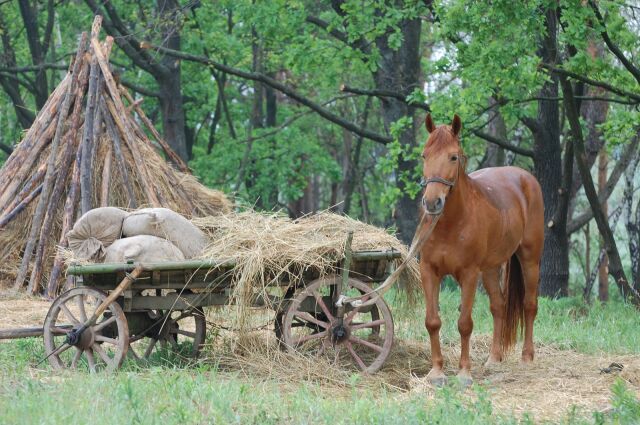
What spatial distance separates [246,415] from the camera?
5684 millimetres

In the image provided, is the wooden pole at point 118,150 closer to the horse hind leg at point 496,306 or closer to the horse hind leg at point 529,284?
the horse hind leg at point 496,306

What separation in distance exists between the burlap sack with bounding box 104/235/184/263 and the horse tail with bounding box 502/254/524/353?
121 inches

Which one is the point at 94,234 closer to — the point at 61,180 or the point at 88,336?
the point at 88,336

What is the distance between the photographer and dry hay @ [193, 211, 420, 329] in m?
7.37

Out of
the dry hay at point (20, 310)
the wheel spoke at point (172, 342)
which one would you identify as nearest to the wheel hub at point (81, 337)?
the wheel spoke at point (172, 342)

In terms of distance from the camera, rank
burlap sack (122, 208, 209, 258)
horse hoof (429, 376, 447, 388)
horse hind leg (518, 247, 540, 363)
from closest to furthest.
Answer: horse hoof (429, 376, 447, 388)
burlap sack (122, 208, 209, 258)
horse hind leg (518, 247, 540, 363)

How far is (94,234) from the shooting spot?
7820 millimetres

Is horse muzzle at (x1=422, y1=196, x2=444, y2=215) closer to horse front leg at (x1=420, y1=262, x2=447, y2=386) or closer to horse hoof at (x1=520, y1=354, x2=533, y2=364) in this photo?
horse front leg at (x1=420, y1=262, x2=447, y2=386)

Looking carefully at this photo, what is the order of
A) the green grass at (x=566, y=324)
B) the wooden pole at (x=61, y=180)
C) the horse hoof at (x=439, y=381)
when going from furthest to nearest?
the wooden pole at (x=61, y=180) → the green grass at (x=566, y=324) → the horse hoof at (x=439, y=381)

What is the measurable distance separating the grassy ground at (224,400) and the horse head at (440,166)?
4.61 ft

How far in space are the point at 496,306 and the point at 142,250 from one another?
129 inches

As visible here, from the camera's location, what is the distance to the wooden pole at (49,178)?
12133 millimetres

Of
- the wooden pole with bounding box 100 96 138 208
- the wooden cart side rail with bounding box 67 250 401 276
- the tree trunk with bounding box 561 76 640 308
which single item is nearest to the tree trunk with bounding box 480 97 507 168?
the tree trunk with bounding box 561 76 640 308

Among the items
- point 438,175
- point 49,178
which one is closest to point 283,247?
point 438,175
